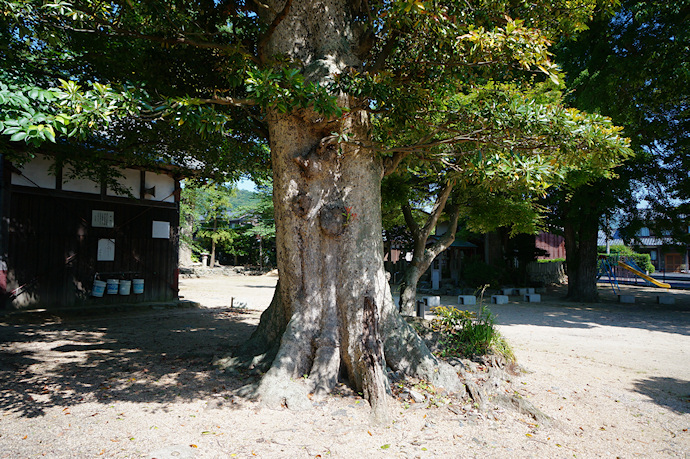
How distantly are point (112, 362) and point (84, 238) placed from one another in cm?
607

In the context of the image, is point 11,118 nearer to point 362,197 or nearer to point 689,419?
point 362,197

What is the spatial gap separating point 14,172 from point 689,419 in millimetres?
12555

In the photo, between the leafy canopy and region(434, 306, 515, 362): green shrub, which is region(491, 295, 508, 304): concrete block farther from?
the leafy canopy

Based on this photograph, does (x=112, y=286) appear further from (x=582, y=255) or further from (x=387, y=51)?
(x=582, y=255)

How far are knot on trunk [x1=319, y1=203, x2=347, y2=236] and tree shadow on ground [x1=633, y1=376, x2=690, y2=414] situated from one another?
435 cm

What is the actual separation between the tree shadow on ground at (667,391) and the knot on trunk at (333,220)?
4.35m

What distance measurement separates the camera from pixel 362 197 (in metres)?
5.09

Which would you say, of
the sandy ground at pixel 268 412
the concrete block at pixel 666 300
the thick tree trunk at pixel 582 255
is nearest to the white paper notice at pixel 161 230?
the sandy ground at pixel 268 412

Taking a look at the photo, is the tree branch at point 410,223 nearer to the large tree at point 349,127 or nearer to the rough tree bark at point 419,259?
the rough tree bark at point 419,259

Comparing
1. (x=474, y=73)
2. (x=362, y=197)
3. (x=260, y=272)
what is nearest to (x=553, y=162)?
(x=474, y=73)

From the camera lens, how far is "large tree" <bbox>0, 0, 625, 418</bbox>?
436 cm

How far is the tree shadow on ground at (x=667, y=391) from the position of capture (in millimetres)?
4875

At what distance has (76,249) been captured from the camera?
407 inches

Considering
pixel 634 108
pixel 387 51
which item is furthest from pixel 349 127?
pixel 634 108
